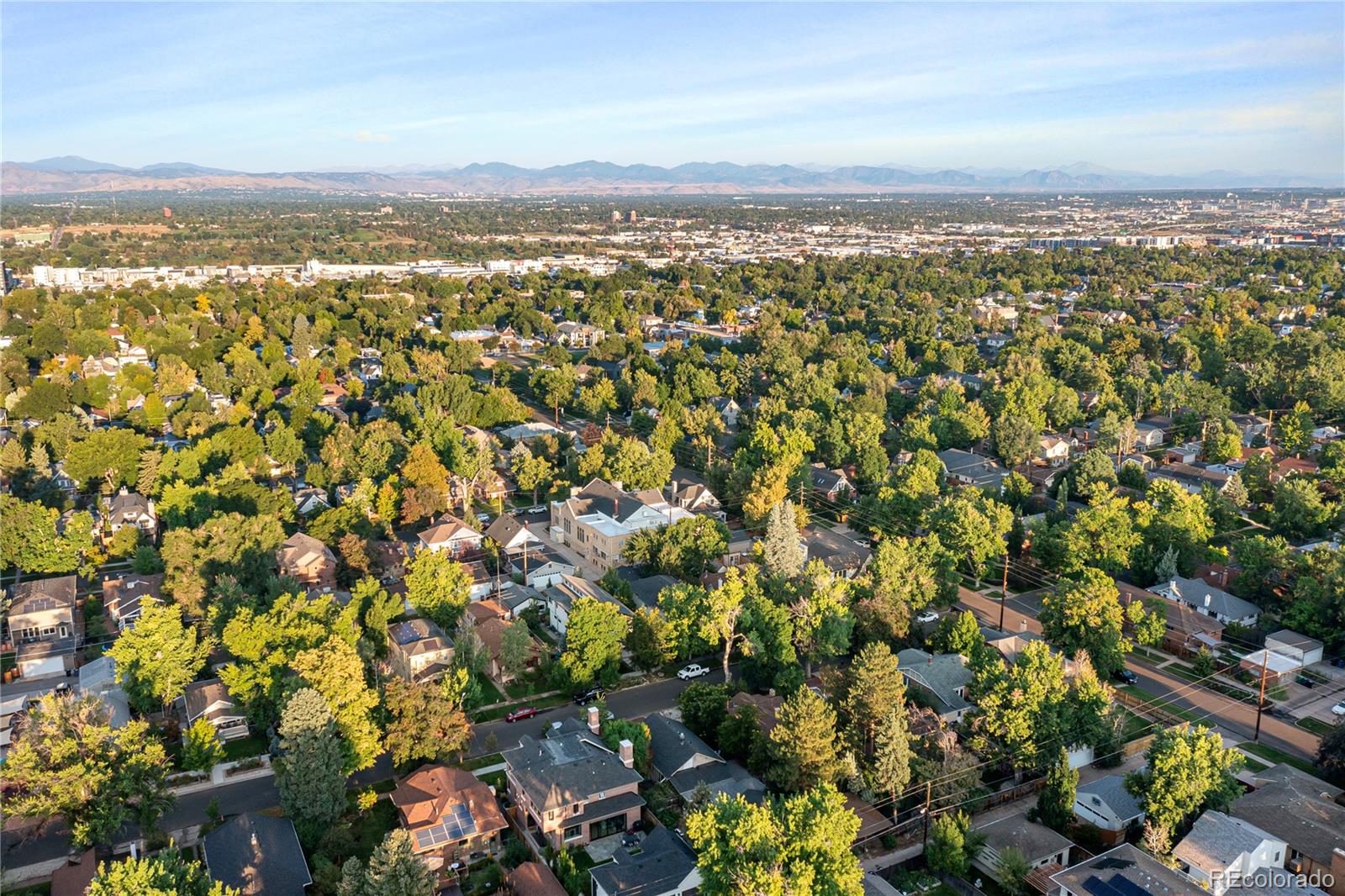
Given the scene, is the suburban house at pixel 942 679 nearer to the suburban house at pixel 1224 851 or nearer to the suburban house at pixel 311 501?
the suburban house at pixel 1224 851

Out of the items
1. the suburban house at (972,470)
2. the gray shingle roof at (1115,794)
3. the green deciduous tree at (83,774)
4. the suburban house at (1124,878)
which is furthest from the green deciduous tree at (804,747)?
the suburban house at (972,470)

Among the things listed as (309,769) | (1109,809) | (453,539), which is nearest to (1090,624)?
(1109,809)

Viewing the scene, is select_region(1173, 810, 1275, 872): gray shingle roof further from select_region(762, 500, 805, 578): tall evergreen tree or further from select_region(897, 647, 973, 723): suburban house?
select_region(762, 500, 805, 578): tall evergreen tree

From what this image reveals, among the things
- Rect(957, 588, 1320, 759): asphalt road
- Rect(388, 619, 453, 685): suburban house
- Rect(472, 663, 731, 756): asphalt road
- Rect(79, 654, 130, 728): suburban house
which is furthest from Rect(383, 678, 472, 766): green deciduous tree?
Rect(957, 588, 1320, 759): asphalt road

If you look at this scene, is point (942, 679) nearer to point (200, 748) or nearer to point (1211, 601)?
point (1211, 601)

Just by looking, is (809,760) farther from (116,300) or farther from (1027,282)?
(1027,282)
